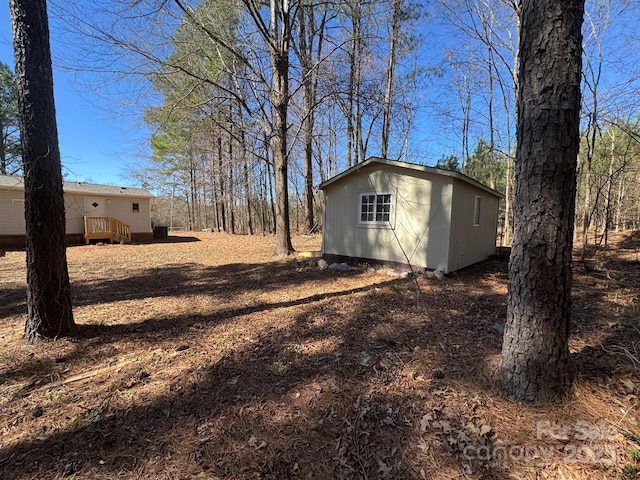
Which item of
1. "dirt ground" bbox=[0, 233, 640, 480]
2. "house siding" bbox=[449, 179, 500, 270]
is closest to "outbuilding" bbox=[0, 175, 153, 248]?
"dirt ground" bbox=[0, 233, 640, 480]

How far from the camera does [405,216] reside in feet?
24.2

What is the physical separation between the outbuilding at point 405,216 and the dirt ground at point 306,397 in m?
2.46

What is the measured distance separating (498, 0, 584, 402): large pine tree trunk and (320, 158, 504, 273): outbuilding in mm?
4135

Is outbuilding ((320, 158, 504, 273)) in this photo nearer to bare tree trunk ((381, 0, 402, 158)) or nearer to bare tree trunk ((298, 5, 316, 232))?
bare tree trunk ((298, 5, 316, 232))

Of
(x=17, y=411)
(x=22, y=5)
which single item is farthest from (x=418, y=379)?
(x=22, y=5)

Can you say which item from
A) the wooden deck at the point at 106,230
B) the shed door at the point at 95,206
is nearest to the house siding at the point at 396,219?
the wooden deck at the point at 106,230

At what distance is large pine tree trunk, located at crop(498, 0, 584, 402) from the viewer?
1.94 metres

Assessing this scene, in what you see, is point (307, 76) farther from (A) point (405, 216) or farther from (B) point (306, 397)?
(B) point (306, 397)

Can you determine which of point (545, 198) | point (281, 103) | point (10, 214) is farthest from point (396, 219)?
point (10, 214)

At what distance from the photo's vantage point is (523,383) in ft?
7.03

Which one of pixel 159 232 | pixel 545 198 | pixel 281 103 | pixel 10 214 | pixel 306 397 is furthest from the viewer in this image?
pixel 159 232

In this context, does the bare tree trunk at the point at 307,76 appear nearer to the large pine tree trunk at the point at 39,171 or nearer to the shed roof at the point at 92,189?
the large pine tree trunk at the point at 39,171

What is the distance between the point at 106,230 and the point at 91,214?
1.07 meters

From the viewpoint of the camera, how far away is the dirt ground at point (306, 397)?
1.79 meters
